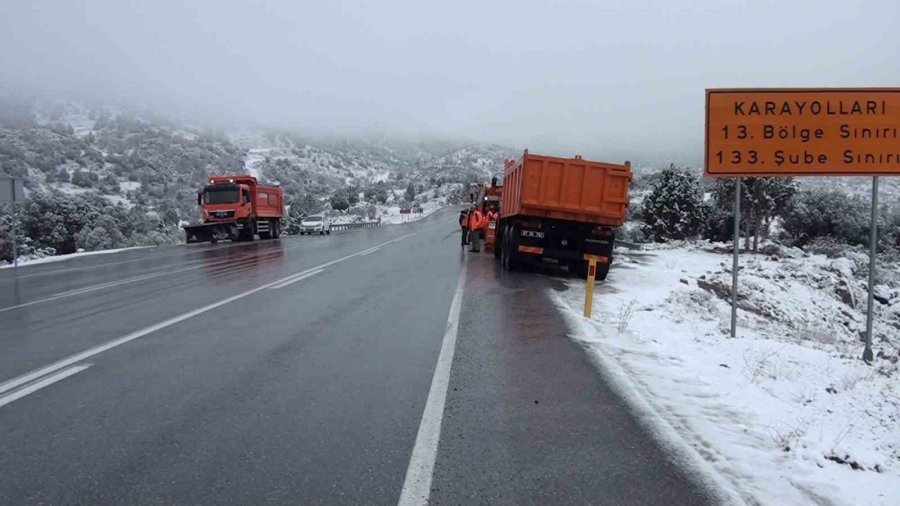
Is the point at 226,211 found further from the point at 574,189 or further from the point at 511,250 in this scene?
the point at 574,189

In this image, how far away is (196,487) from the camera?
12.7ft

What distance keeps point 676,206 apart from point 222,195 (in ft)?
79.1

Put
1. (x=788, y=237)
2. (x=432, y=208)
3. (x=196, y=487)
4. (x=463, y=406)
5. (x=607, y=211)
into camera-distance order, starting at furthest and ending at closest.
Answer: (x=432, y=208) → (x=788, y=237) → (x=607, y=211) → (x=463, y=406) → (x=196, y=487)

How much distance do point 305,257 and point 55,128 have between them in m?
71.6

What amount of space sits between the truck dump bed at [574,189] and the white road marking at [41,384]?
11063 millimetres

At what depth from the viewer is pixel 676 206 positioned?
34.4 meters

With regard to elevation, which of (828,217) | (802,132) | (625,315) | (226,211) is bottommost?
(625,315)

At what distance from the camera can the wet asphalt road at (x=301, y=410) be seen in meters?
3.93

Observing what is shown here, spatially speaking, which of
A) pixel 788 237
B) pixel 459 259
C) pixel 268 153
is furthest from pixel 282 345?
pixel 268 153

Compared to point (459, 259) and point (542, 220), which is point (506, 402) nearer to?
point (542, 220)

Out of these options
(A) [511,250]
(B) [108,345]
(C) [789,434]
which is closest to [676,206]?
(A) [511,250]

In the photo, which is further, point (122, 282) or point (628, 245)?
point (628, 245)

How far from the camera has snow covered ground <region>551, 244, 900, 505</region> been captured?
4.22 meters

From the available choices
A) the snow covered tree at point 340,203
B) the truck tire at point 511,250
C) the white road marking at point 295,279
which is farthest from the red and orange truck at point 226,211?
the snow covered tree at point 340,203
